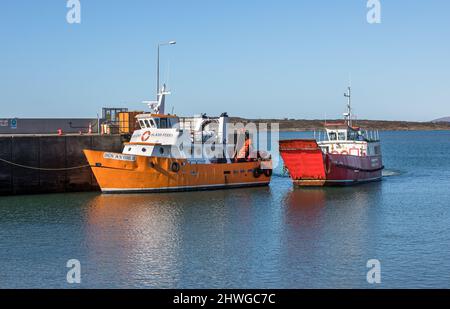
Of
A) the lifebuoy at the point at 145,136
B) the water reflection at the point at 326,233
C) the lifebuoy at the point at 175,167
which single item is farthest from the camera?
the lifebuoy at the point at 145,136

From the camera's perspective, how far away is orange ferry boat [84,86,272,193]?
33.0 metres

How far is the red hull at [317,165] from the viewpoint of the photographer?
36.5 meters

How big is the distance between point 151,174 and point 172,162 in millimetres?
1323

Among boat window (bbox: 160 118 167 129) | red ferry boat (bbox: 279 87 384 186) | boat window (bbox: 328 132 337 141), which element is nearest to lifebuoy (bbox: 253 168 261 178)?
red ferry boat (bbox: 279 87 384 186)

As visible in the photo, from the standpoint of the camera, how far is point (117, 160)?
32500mm

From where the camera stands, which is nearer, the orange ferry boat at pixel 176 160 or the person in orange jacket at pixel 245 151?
the orange ferry boat at pixel 176 160

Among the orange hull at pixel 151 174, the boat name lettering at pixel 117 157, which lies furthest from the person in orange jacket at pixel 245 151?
the boat name lettering at pixel 117 157

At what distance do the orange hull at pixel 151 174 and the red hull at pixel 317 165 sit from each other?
371 cm

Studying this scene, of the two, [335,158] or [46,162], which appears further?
[335,158]

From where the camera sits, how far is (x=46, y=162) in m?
33.6

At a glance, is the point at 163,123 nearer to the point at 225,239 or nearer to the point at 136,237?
the point at 136,237

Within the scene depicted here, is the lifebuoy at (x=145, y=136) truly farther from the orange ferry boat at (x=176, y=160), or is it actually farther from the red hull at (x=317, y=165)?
the red hull at (x=317, y=165)

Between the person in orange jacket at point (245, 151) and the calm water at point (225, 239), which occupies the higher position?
the person in orange jacket at point (245, 151)

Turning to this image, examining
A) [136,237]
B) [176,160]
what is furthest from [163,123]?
[136,237]
